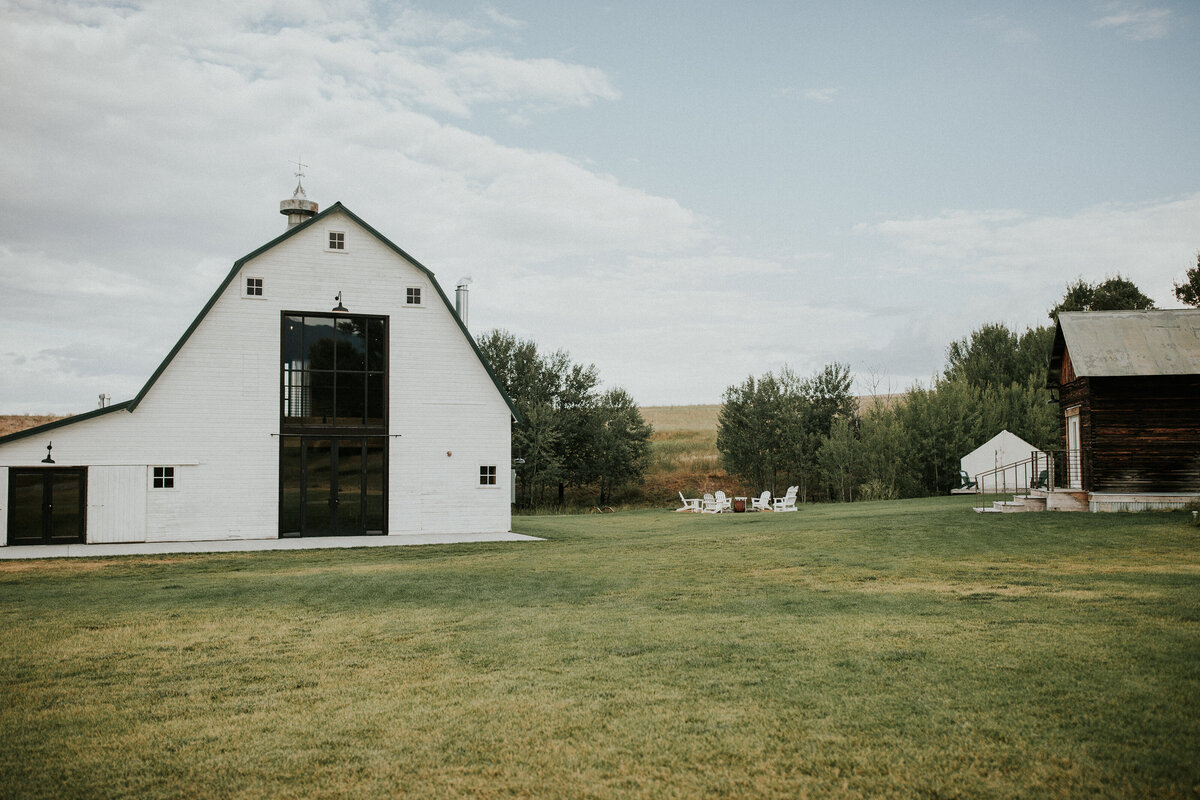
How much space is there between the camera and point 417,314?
69.9ft

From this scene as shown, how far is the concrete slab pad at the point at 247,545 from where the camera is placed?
17250 millimetres

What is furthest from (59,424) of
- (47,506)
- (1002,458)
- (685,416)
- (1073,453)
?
(685,416)

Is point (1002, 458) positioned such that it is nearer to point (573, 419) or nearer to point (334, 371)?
point (573, 419)

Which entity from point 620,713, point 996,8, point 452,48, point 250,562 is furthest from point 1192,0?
point 250,562

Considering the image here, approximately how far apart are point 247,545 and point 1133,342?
22.3 metres

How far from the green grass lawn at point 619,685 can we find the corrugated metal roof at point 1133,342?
1010 cm

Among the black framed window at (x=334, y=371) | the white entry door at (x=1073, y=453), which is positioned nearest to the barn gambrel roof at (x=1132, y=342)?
the white entry door at (x=1073, y=453)

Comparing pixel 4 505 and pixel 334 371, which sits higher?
pixel 334 371

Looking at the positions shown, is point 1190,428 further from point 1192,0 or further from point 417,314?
point 417,314

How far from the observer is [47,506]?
18688 millimetres

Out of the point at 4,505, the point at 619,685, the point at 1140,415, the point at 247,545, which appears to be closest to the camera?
the point at 619,685

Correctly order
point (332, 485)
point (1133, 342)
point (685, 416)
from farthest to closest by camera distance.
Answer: point (685, 416)
point (1133, 342)
point (332, 485)

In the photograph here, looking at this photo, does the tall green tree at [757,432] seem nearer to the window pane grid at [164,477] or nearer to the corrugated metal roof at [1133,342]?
the corrugated metal roof at [1133,342]

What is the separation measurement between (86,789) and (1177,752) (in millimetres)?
5694
